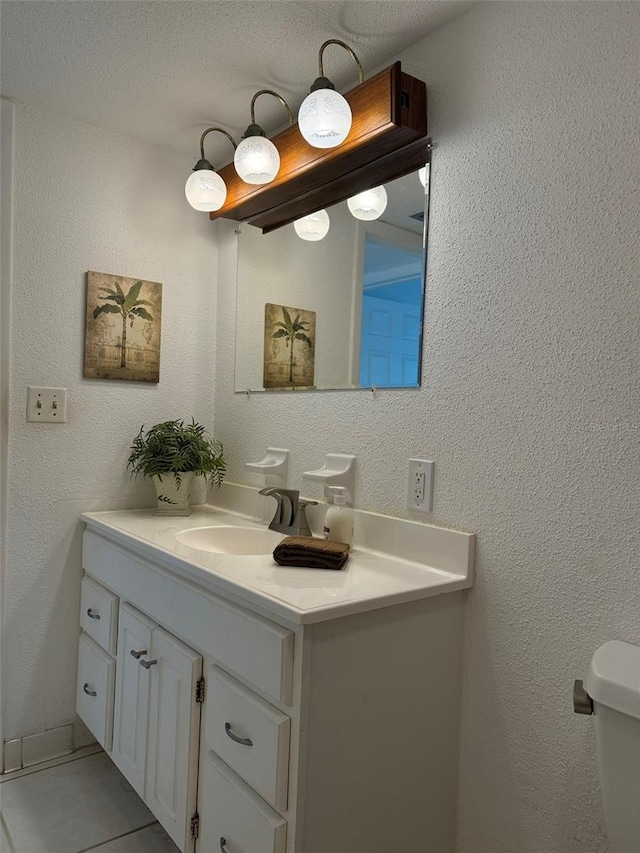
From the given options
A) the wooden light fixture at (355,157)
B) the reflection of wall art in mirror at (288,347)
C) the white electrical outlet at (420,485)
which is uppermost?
the wooden light fixture at (355,157)

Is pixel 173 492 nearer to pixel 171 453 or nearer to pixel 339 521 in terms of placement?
pixel 171 453

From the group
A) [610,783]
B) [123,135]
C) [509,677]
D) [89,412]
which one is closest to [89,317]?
[89,412]

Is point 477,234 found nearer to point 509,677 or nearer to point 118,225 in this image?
point 509,677

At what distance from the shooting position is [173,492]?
1.91 metres

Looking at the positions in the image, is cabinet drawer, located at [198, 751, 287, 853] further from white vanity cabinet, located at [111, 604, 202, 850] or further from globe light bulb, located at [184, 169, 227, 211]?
globe light bulb, located at [184, 169, 227, 211]

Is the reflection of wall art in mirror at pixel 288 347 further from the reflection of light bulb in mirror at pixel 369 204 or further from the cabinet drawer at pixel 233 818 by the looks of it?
the cabinet drawer at pixel 233 818

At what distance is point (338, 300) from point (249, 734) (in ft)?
3.58

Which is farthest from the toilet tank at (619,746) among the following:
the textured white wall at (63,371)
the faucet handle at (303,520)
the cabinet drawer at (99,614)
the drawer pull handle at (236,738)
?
the textured white wall at (63,371)

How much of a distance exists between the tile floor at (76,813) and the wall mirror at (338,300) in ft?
4.14

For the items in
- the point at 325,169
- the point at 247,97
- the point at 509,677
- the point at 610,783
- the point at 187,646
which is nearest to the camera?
the point at 610,783

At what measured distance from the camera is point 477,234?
1300mm

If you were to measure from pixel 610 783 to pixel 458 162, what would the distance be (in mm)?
1236

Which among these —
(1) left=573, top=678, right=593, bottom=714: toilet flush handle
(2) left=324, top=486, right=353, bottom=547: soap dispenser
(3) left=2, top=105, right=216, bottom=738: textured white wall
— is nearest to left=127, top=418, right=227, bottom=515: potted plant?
(3) left=2, top=105, right=216, bottom=738: textured white wall

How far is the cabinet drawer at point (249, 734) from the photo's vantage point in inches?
40.6
